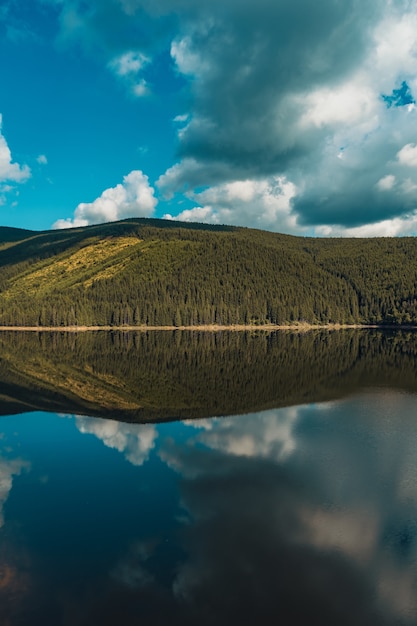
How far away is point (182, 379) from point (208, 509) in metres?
46.6

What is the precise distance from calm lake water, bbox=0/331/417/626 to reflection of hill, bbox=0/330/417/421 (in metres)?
0.76

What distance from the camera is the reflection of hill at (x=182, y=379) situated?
57156 millimetres

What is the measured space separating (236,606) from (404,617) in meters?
6.93

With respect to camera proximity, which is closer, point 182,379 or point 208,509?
point 208,509

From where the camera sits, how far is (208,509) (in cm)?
2858

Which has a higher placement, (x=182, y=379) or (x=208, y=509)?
(x=182, y=379)

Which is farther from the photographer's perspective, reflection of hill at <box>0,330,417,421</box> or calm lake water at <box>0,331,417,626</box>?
reflection of hill at <box>0,330,417,421</box>

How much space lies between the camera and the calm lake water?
20031mm

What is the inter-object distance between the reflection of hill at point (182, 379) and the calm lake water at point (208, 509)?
76 cm

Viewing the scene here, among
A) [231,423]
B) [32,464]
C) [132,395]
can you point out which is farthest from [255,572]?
[132,395]

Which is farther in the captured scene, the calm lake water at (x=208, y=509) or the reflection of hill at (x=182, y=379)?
the reflection of hill at (x=182, y=379)

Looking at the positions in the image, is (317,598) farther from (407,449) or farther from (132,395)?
(132,395)

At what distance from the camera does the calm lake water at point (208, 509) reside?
20031mm

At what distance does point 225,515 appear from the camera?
27.8 metres
